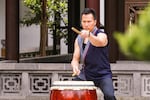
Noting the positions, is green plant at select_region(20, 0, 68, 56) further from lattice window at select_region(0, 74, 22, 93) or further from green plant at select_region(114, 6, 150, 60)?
green plant at select_region(114, 6, 150, 60)

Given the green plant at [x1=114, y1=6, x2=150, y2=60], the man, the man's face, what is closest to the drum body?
the man

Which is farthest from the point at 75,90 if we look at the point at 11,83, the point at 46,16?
the point at 46,16

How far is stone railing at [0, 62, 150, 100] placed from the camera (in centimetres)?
742

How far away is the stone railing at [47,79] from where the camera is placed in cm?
742

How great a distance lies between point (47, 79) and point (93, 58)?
3.23 m

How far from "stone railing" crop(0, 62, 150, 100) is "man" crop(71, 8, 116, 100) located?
9.33ft

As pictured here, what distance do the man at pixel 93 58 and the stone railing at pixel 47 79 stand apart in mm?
2844

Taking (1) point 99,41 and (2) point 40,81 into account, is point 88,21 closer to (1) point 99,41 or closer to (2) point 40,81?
(1) point 99,41

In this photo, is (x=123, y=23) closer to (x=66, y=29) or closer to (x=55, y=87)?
(x=55, y=87)

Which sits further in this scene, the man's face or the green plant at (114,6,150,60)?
the man's face

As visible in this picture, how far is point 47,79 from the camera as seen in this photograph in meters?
7.66

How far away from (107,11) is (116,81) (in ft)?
6.17

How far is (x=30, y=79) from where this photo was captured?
7.71 m

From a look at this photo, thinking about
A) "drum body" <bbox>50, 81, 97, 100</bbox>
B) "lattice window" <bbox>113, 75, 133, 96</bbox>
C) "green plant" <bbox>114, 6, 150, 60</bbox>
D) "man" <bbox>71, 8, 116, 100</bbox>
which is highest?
"green plant" <bbox>114, 6, 150, 60</bbox>
